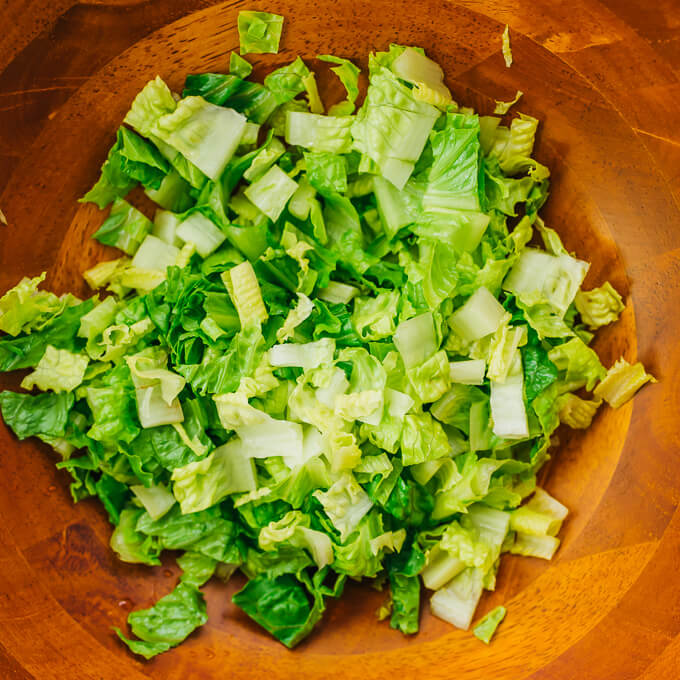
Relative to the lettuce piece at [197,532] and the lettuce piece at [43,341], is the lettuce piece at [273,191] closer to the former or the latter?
the lettuce piece at [43,341]

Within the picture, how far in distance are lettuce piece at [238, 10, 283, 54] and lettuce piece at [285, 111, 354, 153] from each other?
245 millimetres

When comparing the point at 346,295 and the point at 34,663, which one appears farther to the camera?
the point at 346,295

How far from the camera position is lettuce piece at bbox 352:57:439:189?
2688 millimetres

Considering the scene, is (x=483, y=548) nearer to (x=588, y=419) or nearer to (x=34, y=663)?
(x=588, y=419)

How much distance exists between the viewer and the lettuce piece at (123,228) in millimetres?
2934

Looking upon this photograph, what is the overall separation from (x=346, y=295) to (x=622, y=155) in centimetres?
109

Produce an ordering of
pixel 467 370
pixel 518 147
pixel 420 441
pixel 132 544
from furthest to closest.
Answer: pixel 132 544 < pixel 518 147 < pixel 467 370 < pixel 420 441

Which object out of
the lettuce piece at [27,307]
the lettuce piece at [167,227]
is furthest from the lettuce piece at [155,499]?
the lettuce piece at [167,227]

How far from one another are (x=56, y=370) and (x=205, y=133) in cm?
102

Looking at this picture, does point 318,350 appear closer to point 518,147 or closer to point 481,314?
point 481,314

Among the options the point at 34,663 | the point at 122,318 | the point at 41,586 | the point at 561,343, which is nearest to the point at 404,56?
the point at 561,343

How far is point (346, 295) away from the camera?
2.81 metres

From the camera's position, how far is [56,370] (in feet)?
9.20

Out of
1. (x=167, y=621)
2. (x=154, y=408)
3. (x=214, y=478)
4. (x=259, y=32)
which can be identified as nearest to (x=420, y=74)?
(x=259, y=32)
